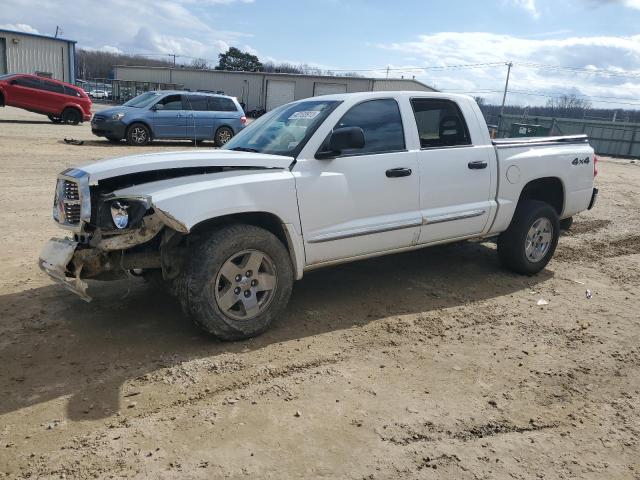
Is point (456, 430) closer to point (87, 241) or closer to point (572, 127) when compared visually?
point (87, 241)

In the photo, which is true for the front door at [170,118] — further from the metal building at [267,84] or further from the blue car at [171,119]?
the metal building at [267,84]

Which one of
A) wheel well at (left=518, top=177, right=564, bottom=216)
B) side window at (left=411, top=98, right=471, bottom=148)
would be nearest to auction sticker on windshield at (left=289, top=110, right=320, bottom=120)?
side window at (left=411, top=98, right=471, bottom=148)

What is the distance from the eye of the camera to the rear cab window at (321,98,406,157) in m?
4.52

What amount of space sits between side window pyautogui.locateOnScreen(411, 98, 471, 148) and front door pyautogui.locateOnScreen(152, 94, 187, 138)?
45.0 ft

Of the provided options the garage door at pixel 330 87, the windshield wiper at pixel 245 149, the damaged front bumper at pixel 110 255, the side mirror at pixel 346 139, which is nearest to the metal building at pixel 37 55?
the garage door at pixel 330 87

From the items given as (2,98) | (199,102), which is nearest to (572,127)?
(199,102)

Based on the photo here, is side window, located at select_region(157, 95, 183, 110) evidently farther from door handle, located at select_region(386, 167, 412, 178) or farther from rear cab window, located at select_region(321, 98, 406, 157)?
door handle, located at select_region(386, 167, 412, 178)

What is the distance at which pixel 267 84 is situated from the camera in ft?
145

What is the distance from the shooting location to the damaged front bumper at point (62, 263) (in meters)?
3.62

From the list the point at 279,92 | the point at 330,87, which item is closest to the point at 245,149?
the point at 330,87

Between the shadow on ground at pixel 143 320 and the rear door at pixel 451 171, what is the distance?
2.28 ft

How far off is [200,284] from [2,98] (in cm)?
2169

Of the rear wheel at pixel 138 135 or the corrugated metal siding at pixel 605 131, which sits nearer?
the rear wheel at pixel 138 135

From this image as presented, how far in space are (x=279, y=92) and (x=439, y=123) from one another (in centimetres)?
4046
